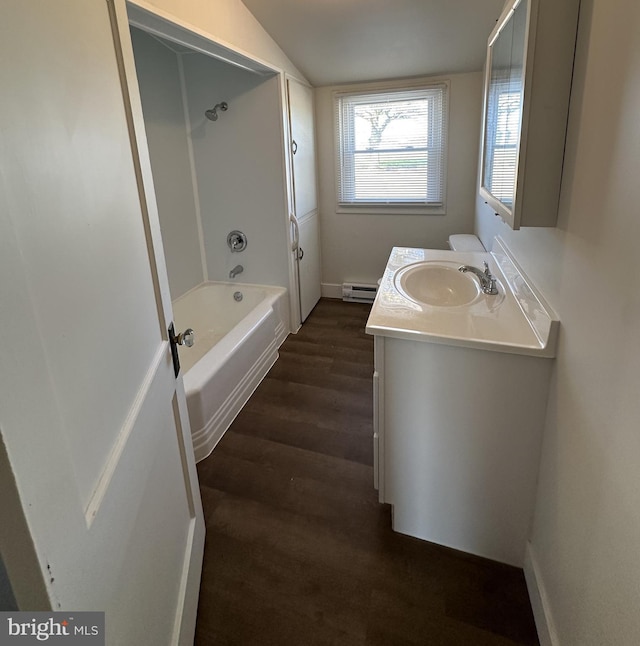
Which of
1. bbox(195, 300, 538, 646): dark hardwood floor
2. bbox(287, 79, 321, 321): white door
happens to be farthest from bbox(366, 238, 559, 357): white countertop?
bbox(287, 79, 321, 321): white door

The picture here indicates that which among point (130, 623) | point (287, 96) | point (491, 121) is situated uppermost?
point (287, 96)

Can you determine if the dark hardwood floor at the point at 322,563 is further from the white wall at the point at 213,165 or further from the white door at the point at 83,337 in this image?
the white wall at the point at 213,165

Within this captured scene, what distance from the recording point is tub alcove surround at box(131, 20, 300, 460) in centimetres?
277

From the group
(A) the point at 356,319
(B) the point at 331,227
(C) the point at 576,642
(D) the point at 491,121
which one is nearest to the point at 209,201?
(B) the point at 331,227

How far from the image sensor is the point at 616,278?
2.96 ft

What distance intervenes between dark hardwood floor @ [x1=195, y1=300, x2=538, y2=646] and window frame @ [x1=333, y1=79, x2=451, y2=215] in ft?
7.28

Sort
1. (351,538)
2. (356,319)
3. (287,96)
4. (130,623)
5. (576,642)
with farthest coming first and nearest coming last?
(356,319)
(287,96)
(351,538)
(576,642)
(130,623)

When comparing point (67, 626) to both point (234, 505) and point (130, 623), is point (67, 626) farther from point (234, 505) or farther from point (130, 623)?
point (234, 505)

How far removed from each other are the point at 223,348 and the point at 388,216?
2.22 meters

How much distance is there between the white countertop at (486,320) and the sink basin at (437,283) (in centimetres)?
14

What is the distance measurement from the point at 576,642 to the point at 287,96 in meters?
3.24

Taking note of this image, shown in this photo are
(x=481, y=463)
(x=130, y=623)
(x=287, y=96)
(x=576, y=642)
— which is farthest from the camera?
(x=287, y=96)

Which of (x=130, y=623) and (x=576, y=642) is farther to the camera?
(x=576, y=642)

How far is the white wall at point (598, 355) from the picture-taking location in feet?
2.76
